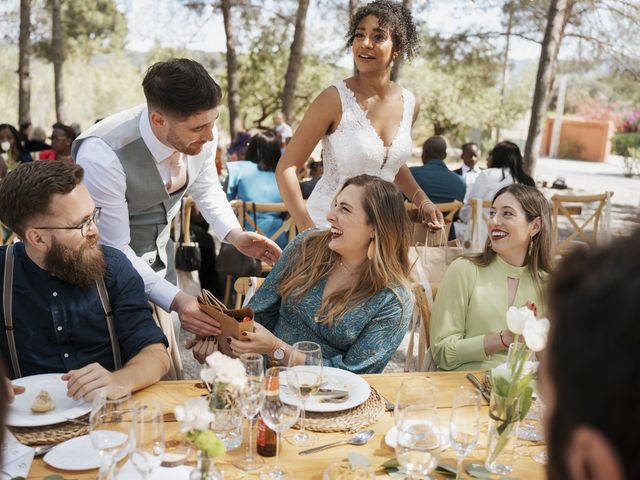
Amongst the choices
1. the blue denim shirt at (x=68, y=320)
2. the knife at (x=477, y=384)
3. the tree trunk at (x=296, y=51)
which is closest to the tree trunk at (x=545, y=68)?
the tree trunk at (x=296, y=51)

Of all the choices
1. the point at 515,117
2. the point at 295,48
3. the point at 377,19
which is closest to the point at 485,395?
the point at 377,19

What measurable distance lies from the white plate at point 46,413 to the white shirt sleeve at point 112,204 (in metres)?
Result: 0.58

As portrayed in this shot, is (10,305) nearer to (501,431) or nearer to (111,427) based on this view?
(111,427)

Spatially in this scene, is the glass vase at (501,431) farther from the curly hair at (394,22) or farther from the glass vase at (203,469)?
the curly hair at (394,22)

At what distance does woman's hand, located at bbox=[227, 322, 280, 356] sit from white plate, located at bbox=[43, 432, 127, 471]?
63cm

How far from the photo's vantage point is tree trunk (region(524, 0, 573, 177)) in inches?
313

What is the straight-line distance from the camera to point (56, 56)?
45.6 ft

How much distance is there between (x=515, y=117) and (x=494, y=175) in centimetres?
2461

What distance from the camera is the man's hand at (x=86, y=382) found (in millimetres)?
1759

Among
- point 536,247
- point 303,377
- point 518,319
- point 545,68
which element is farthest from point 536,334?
point 545,68

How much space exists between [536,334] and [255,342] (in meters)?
1.00

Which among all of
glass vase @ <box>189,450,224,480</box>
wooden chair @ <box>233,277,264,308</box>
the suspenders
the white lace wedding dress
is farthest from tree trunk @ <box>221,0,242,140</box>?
glass vase @ <box>189,450,224,480</box>

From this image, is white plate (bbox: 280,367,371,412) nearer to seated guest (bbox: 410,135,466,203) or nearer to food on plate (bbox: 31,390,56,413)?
food on plate (bbox: 31,390,56,413)

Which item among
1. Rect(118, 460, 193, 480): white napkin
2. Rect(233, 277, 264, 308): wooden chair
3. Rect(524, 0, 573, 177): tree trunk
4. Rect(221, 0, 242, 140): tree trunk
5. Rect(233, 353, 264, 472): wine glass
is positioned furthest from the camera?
Rect(221, 0, 242, 140): tree trunk
